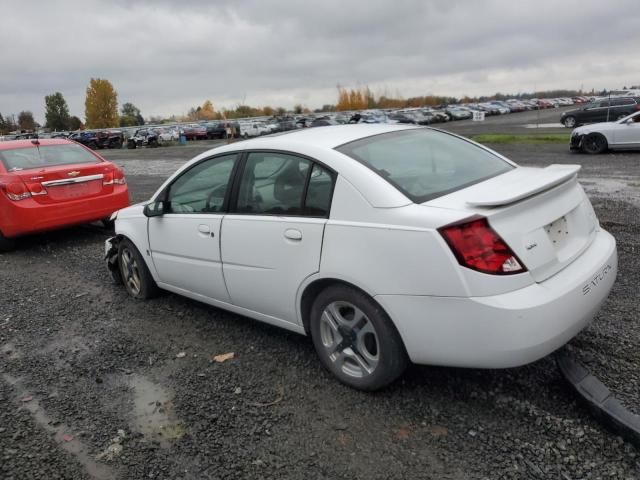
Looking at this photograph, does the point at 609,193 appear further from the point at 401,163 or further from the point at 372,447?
the point at 372,447

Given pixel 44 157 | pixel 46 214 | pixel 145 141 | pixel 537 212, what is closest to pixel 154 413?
pixel 537 212

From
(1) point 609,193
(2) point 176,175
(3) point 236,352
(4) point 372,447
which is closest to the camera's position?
(4) point 372,447

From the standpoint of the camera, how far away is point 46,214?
7078 mm

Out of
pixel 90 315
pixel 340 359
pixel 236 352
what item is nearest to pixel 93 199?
pixel 90 315

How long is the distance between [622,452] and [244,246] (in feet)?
7.91

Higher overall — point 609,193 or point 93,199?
point 93,199

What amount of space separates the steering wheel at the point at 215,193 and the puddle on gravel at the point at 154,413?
129 centimetres

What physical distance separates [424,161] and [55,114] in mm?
139915

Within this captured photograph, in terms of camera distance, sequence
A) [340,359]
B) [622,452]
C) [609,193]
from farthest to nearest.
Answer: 1. [609,193]
2. [340,359]
3. [622,452]

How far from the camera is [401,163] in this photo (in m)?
3.27

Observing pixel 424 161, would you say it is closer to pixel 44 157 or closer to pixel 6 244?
pixel 44 157

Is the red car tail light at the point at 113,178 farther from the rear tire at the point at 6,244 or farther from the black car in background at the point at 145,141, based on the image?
the black car in background at the point at 145,141

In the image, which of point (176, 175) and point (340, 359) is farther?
point (176, 175)

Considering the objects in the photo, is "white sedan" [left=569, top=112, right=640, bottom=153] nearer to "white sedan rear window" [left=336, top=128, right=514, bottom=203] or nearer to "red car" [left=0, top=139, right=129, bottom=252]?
"red car" [left=0, top=139, right=129, bottom=252]
